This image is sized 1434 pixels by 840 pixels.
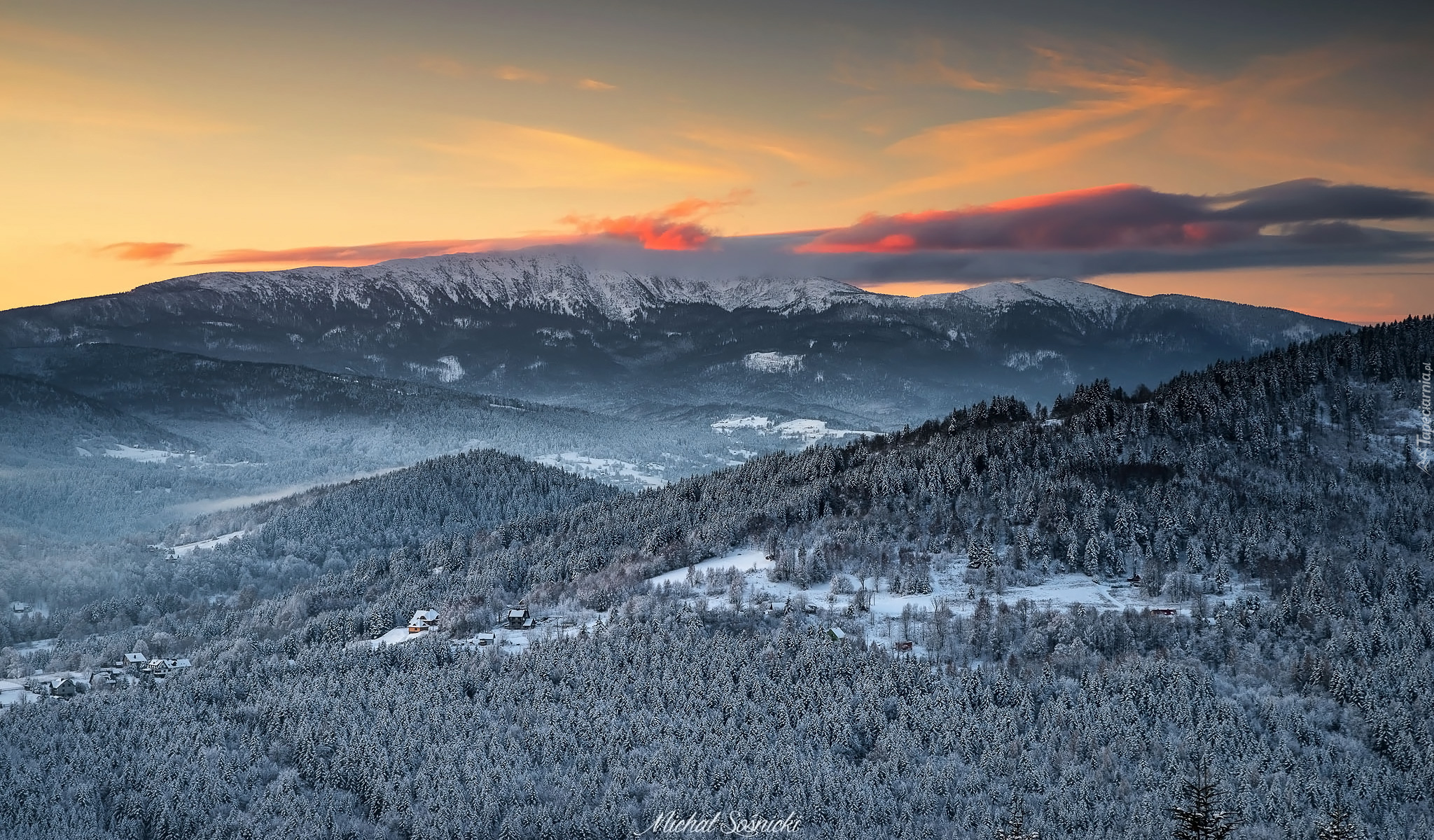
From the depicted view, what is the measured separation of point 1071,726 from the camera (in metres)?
112

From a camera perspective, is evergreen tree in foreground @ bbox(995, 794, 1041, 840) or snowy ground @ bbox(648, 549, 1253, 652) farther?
snowy ground @ bbox(648, 549, 1253, 652)

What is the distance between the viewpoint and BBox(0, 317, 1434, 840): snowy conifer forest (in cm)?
10200

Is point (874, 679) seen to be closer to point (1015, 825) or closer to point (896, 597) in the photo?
point (896, 597)

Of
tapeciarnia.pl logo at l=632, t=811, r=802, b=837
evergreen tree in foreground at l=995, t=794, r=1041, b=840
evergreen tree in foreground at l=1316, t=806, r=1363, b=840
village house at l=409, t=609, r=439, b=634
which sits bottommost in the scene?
village house at l=409, t=609, r=439, b=634

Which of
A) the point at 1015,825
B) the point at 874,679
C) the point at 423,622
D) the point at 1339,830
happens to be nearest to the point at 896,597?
the point at 874,679

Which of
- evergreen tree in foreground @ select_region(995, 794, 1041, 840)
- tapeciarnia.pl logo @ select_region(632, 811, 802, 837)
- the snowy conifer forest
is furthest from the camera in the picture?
the snowy conifer forest

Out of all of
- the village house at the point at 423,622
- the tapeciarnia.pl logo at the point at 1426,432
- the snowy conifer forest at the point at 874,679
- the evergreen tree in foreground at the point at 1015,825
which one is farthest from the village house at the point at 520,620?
the tapeciarnia.pl logo at the point at 1426,432

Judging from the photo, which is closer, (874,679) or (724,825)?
(724,825)

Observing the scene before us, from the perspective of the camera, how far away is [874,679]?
124 m

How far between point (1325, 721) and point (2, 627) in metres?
223

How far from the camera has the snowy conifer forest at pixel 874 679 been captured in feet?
335

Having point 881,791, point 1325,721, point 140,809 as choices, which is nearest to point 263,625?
point 140,809

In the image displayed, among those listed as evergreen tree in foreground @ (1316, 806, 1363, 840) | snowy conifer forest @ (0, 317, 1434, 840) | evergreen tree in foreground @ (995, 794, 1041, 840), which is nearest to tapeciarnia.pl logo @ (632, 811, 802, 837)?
snowy conifer forest @ (0, 317, 1434, 840)

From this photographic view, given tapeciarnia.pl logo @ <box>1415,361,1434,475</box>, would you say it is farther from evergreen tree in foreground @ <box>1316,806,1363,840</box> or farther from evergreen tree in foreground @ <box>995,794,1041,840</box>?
evergreen tree in foreground @ <box>995,794,1041,840</box>
